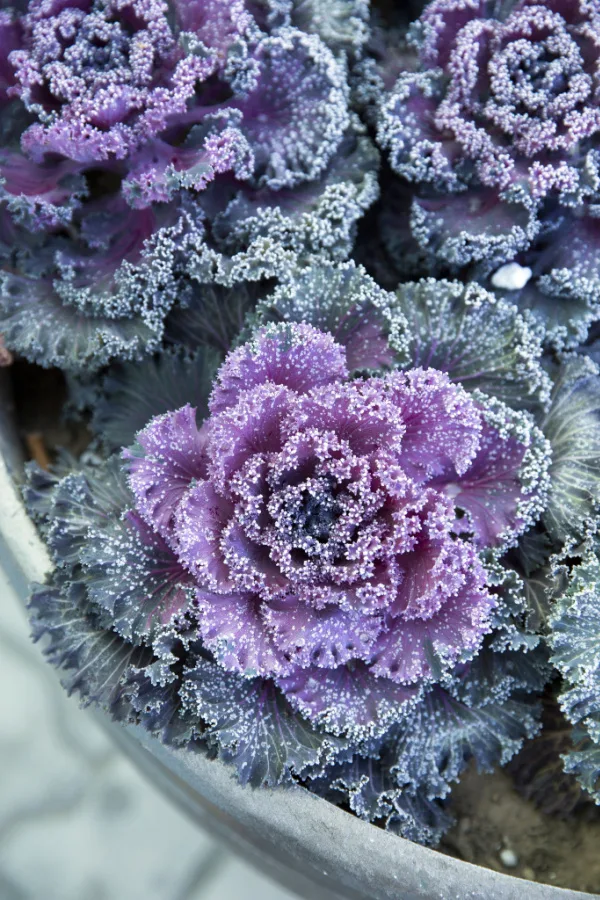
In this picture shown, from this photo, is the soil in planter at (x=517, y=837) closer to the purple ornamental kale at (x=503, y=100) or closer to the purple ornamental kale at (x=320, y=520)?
the purple ornamental kale at (x=320, y=520)

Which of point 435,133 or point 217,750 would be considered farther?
point 435,133

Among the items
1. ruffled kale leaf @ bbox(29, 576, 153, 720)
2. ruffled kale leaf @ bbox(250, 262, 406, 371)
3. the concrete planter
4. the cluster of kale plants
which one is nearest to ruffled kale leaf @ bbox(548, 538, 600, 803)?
the cluster of kale plants

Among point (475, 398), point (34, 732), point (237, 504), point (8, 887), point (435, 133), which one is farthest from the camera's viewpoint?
point (34, 732)

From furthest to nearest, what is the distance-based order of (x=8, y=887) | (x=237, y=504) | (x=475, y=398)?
(x=8, y=887) < (x=475, y=398) < (x=237, y=504)

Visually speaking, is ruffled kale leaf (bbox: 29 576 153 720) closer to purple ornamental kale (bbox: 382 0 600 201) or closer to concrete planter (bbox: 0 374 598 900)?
concrete planter (bbox: 0 374 598 900)

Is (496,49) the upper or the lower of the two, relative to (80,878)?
upper

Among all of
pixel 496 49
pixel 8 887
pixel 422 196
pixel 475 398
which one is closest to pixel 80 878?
pixel 8 887

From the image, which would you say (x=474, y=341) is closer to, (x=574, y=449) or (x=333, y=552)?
(x=574, y=449)

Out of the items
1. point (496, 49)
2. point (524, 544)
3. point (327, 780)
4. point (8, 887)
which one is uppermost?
point (496, 49)

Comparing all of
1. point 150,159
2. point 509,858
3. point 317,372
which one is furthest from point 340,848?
point 150,159

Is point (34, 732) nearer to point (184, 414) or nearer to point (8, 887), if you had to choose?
point (8, 887)
